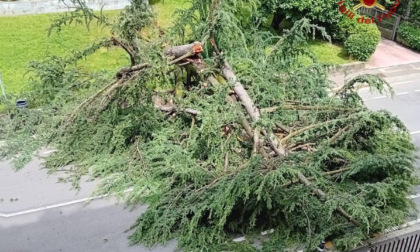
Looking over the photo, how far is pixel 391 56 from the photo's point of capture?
17.4 meters

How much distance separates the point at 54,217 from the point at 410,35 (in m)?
15.8

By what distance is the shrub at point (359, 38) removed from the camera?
1602 cm

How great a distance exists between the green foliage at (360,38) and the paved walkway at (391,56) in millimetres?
687

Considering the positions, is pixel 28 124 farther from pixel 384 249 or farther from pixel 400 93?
pixel 400 93

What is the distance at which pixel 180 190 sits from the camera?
28.6ft

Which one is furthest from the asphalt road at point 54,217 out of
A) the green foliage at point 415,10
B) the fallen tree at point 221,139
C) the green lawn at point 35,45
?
the green foliage at point 415,10

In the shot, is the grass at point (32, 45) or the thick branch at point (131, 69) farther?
the grass at point (32, 45)

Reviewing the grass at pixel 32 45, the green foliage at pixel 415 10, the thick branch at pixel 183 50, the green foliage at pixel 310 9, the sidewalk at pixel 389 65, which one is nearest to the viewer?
the thick branch at pixel 183 50

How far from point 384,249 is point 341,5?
11.2 meters

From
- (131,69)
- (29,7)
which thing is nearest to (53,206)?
(131,69)

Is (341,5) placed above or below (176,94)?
above

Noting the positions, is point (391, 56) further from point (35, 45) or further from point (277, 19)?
point (35, 45)

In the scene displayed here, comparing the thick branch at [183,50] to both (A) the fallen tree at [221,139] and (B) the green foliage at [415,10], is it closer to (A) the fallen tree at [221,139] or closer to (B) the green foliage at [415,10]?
(A) the fallen tree at [221,139]

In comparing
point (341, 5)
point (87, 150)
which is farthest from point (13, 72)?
point (341, 5)
